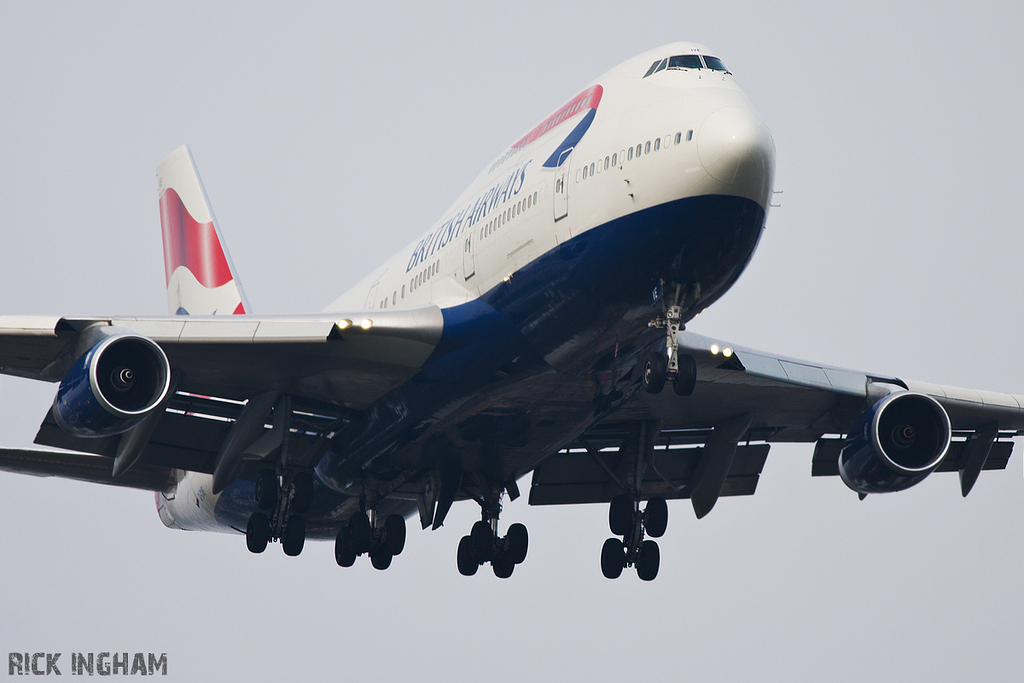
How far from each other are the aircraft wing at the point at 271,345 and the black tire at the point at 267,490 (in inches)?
102

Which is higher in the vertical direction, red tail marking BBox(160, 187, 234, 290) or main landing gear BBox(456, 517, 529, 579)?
red tail marking BBox(160, 187, 234, 290)

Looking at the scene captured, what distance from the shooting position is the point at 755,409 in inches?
1158

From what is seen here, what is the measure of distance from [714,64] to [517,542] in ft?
40.5

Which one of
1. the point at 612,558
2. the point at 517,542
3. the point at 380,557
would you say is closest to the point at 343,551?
the point at 380,557

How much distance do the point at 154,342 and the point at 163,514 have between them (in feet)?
41.5

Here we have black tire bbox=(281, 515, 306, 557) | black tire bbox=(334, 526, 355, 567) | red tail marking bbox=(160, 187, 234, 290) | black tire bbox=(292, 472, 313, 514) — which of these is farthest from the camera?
red tail marking bbox=(160, 187, 234, 290)

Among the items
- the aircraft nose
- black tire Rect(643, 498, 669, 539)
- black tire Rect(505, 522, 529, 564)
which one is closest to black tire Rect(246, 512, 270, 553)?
black tire Rect(505, 522, 529, 564)

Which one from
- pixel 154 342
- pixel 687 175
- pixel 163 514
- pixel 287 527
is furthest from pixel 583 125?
pixel 163 514

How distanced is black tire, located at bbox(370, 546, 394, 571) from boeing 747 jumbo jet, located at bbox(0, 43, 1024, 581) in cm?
11

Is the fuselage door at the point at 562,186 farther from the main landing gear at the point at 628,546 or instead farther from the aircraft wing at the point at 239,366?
the main landing gear at the point at 628,546

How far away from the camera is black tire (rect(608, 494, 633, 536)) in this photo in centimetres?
2961

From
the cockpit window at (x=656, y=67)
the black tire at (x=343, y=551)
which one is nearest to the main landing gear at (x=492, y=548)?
the black tire at (x=343, y=551)

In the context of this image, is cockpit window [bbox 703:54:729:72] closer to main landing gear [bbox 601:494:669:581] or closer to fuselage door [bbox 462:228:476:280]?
fuselage door [bbox 462:228:476:280]

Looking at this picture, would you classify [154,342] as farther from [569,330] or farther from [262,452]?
[569,330]
